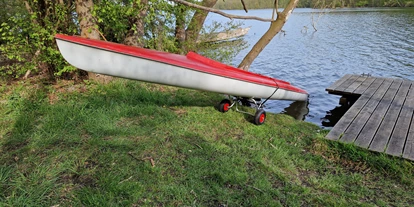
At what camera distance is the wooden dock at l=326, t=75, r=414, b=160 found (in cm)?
425

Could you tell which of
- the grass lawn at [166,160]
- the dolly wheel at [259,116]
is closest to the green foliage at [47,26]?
the grass lawn at [166,160]

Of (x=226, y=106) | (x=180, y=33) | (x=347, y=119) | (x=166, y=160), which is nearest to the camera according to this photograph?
(x=166, y=160)

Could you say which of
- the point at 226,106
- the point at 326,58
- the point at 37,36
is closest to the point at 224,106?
the point at 226,106

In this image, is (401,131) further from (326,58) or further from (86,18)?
(326,58)

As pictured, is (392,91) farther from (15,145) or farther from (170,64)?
(15,145)

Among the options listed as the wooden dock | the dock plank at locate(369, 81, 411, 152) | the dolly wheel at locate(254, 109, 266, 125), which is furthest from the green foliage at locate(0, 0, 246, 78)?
the dock plank at locate(369, 81, 411, 152)

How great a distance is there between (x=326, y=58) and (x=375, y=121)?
10.7 meters

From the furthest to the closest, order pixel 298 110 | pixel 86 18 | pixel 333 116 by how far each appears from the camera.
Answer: pixel 298 110, pixel 333 116, pixel 86 18

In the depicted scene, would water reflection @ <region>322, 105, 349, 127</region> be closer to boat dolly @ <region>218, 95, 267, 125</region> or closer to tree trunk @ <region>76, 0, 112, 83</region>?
boat dolly @ <region>218, 95, 267, 125</region>

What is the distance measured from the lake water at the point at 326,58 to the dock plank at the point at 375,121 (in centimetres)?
133

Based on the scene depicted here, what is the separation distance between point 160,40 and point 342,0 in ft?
14.5

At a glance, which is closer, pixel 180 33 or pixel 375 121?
pixel 375 121

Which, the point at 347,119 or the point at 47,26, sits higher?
the point at 47,26

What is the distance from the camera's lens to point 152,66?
3609 mm
